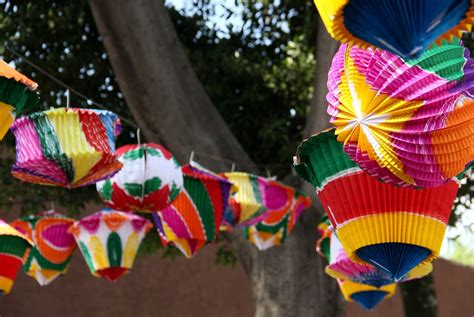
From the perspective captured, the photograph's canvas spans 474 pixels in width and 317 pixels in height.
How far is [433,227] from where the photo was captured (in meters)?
4.22

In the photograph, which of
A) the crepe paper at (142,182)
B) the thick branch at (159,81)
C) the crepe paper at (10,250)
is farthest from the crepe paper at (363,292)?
the crepe paper at (10,250)

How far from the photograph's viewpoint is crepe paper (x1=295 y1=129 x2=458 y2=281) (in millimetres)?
4141

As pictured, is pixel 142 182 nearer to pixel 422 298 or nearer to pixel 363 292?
pixel 363 292

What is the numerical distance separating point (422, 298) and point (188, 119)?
3.48m

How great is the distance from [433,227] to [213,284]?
872 cm

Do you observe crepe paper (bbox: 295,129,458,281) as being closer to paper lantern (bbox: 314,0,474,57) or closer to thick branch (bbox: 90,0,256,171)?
paper lantern (bbox: 314,0,474,57)

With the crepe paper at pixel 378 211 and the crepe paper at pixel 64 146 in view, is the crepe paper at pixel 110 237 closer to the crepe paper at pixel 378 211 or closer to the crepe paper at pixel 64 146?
the crepe paper at pixel 64 146

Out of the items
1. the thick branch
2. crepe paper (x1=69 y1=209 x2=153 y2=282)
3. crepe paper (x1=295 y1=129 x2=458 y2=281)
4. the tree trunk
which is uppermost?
the thick branch

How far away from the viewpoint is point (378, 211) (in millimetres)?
4176

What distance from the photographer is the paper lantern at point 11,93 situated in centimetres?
432

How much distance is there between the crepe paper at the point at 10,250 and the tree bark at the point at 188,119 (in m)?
1.38

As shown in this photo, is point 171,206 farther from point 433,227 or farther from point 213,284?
point 213,284


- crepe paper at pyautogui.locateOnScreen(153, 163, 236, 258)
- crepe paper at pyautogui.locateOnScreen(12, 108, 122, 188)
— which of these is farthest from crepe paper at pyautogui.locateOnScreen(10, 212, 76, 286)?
crepe paper at pyautogui.locateOnScreen(12, 108, 122, 188)

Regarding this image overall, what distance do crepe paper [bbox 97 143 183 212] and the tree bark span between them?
→ 4.97 feet
